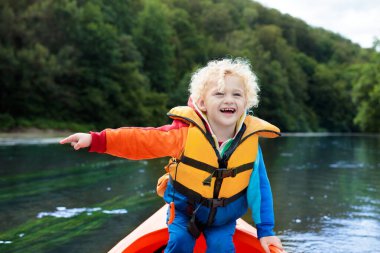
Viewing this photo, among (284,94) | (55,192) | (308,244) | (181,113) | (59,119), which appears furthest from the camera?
(284,94)

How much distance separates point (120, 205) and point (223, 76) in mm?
4164

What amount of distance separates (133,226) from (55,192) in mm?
2429

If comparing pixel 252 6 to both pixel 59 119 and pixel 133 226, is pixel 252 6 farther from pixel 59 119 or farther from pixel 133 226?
pixel 133 226

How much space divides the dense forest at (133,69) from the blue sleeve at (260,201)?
370 inches

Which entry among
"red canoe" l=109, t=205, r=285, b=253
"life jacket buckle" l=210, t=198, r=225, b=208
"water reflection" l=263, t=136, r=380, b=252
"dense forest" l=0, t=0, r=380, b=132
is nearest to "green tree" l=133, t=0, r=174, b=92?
"dense forest" l=0, t=0, r=380, b=132

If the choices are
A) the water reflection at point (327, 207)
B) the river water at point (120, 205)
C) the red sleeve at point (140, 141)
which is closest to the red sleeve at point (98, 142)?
the red sleeve at point (140, 141)

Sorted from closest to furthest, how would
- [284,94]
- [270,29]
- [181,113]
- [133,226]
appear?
[181,113] < [133,226] < [284,94] < [270,29]

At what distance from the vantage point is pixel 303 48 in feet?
278

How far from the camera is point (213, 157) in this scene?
2.79 m

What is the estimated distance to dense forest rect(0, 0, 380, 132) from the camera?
26.4 meters

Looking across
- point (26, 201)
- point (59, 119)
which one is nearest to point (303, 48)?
point (59, 119)

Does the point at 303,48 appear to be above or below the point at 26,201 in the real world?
above

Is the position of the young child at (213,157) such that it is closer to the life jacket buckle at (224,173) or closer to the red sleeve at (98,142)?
the life jacket buckle at (224,173)

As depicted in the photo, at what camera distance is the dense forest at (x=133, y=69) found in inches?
1038
